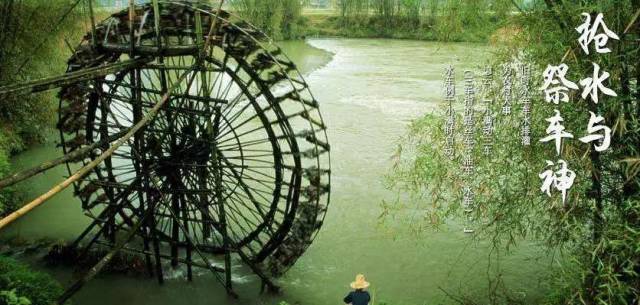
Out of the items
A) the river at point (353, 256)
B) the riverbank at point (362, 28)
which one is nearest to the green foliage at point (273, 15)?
the riverbank at point (362, 28)

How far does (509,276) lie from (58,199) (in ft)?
24.2

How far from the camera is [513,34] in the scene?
6020mm

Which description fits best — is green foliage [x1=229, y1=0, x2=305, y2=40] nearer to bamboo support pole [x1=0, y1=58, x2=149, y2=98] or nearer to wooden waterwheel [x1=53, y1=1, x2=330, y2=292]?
wooden waterwheel [x1=53, y1=1, x2=330, y2=292]

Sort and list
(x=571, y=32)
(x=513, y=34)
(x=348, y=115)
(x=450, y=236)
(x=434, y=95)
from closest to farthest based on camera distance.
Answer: (x=571, y=32), (x=513, y=34), (x=450, y=236), (x=348, y=115), (x=434, y=95)

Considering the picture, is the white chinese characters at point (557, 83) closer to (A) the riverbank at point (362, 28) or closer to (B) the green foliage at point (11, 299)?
(B) the green foliage at point (11, 299)

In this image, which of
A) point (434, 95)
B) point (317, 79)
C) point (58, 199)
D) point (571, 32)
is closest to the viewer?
point (571, 32)

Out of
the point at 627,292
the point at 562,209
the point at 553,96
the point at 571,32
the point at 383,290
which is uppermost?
the point at 571,32

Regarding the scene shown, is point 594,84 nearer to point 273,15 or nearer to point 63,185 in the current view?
point 63,185

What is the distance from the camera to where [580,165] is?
16.8 ft

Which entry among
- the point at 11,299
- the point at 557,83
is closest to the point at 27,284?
the point at 11,299

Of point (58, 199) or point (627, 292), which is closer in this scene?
point (627, 292)

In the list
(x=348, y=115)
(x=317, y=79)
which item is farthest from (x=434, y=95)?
(x=317, y=79)

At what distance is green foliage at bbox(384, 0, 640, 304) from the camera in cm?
478

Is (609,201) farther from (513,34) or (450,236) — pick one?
(450,236)
